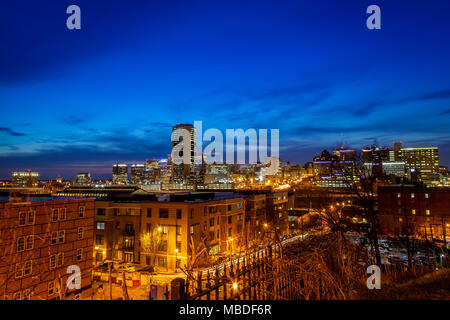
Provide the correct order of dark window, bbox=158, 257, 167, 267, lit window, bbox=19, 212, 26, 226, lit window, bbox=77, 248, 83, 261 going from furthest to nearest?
dark window, bbox=158, 257, 167, 267, lit window, bbox=77, 248, 83, 261, lit window, bbox=19, 212, 26, 226

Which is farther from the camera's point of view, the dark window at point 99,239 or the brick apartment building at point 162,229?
the dark window at point 99,239

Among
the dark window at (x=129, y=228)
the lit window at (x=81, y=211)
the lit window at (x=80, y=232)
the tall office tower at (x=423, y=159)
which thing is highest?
the tall office tower at (x=423, y=159)

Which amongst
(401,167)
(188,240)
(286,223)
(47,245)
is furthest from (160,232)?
(401,167)

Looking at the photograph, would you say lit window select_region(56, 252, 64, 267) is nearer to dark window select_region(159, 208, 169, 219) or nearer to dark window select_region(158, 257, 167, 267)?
dark window select_region(158, 257, 167, 267)

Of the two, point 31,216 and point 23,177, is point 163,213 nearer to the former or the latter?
point 31,216

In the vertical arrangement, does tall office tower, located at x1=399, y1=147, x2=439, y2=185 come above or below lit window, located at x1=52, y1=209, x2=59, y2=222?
above

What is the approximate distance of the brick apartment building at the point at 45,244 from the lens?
544 inches

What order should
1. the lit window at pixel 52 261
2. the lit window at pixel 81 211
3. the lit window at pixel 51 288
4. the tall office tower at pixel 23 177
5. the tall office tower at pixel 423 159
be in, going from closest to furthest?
the lit window at pixel 51 288 < the lit window at pixel 52 261 < the lit window at pixel 81 211 < the tall office tower at pixel 23 177 < the tall office tower at pixel 423 159

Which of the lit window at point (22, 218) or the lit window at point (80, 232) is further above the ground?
the lit window at point (22, 218)

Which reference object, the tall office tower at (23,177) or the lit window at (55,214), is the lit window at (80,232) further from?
the tall office tower at (23,177)

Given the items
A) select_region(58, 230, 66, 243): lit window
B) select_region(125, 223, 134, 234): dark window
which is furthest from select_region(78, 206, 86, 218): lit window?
select_region(125, 223, 134, 234): dark window

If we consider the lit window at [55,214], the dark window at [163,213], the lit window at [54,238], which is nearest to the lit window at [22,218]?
the lit window at [55,214]

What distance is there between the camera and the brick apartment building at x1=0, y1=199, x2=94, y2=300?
13.8 meters

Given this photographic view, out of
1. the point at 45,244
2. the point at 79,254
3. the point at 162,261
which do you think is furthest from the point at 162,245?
the point at 45,244
